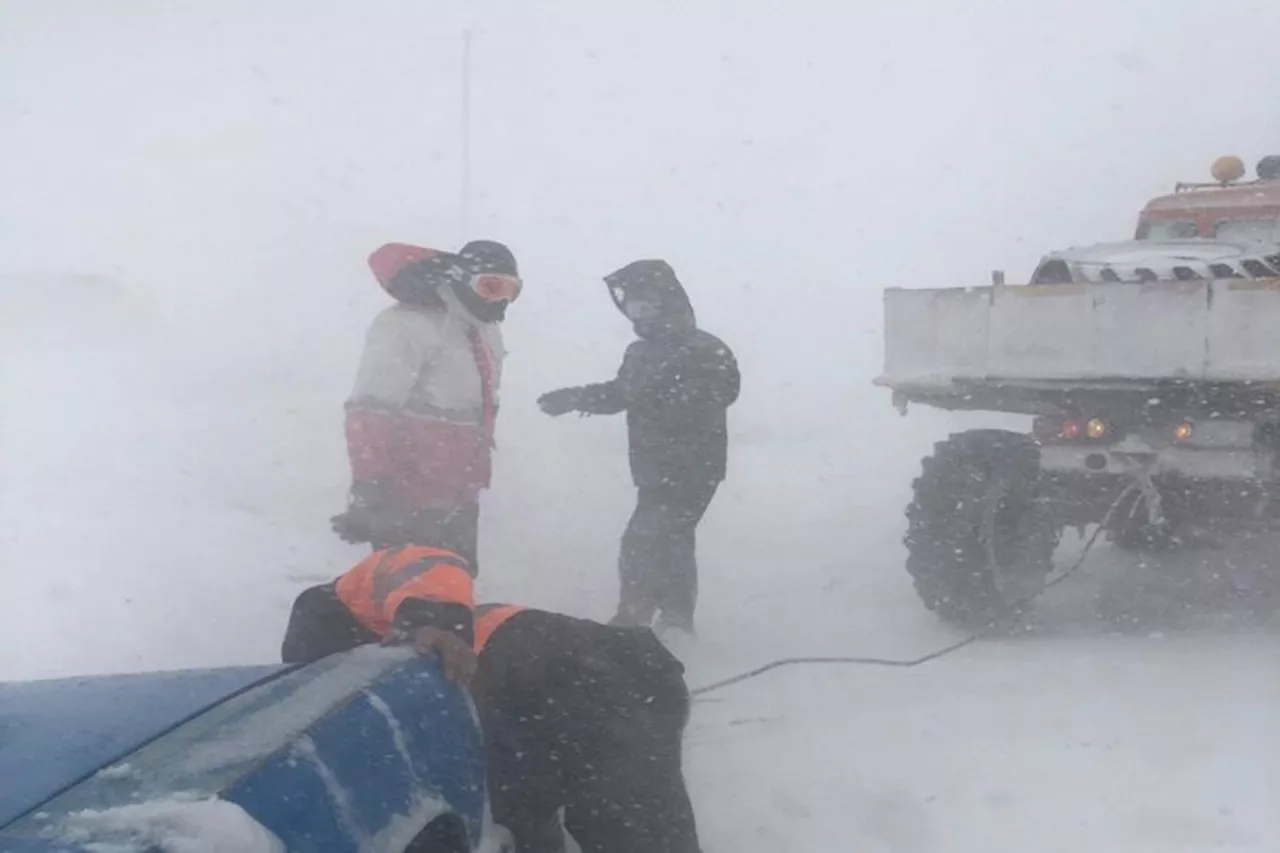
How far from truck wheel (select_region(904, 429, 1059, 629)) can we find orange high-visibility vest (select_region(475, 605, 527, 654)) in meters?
3.11

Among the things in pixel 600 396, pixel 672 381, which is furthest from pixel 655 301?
pixel 600 396

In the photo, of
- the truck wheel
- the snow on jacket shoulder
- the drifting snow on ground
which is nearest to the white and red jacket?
the snow on jacket shoulder

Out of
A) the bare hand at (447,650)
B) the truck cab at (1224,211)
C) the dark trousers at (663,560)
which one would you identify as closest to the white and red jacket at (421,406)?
the dark trousers at (663,560)

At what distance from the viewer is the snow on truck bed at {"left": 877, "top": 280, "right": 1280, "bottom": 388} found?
198 inches

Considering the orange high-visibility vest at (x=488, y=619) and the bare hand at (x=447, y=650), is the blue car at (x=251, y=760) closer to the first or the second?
the bare hand at (x=447, y=650)

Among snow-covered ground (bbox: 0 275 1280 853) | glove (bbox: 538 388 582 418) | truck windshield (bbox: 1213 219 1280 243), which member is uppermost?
truck windshield (bbox: 1213 219 1280 243)

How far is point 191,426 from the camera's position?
12797mm

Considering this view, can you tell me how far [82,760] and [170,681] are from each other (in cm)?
43

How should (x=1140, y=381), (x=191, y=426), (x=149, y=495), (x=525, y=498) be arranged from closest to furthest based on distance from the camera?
1. (x=1140, y=381)
2. (x=149, y=495)
3. (x=525, y=498)
4. (x=191, y=426)

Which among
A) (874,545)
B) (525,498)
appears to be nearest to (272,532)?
(525,498)

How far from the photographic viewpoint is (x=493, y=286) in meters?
4.68

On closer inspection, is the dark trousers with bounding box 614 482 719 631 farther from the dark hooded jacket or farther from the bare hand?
the bare hand

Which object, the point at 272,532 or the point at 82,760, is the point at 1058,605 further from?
the point at 82,760

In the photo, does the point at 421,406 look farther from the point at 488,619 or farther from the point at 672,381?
the point at 488,619
